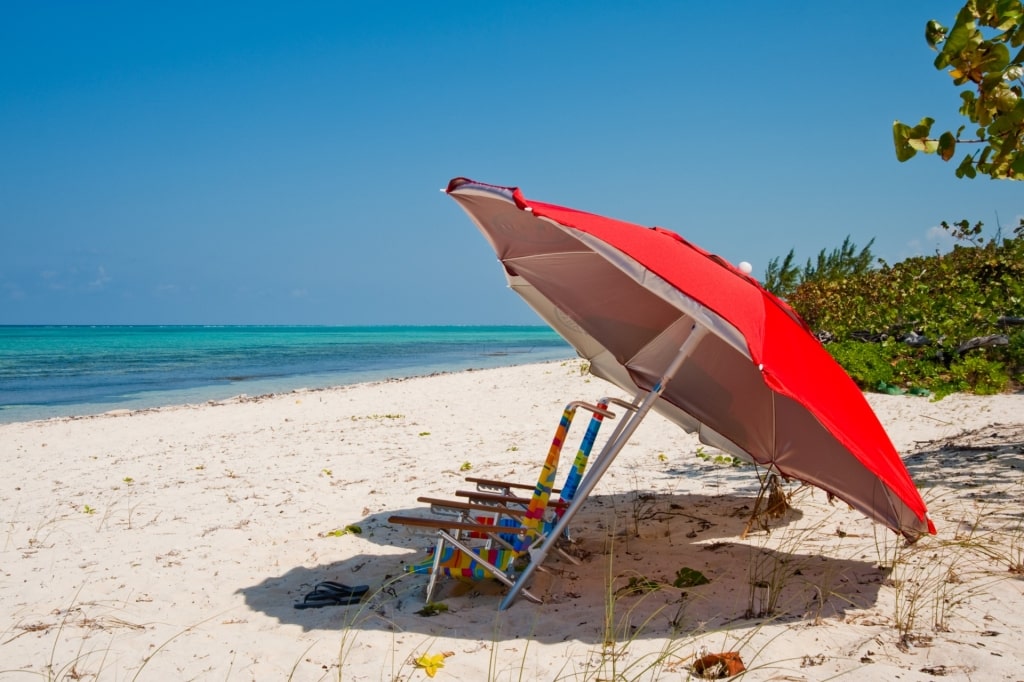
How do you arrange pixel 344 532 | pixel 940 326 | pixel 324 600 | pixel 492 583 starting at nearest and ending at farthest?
pixel 324 600 < pixel 492 583 < pixel 344 532 < pixel 940 326

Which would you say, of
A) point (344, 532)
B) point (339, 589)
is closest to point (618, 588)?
point (339, 589)

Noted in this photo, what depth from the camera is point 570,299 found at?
431cm

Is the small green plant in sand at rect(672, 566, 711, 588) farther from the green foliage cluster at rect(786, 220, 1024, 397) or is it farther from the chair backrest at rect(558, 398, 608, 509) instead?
the green foliage cluster at rect(786, 220, 1024, 397)

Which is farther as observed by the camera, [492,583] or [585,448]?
[492,583]

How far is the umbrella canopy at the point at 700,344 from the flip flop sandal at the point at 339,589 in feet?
4.29

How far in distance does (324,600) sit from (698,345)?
253cm

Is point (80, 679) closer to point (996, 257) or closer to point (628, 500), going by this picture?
point (628, 500)

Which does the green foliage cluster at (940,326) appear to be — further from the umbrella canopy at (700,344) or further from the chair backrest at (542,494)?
the chair backrest at (542,494)

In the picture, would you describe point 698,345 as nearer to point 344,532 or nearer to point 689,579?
point 689,579

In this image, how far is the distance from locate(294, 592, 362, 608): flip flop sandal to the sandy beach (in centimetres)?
10

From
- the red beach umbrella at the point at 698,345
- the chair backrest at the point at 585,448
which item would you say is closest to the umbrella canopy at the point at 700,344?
the red beach umbrella at the point at 698,345

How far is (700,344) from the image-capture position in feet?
13.4

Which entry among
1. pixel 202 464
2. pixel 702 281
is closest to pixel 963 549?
pixel 702 281

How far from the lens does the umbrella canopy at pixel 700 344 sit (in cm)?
283
